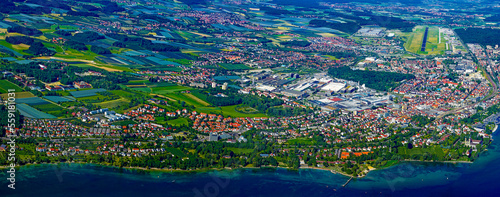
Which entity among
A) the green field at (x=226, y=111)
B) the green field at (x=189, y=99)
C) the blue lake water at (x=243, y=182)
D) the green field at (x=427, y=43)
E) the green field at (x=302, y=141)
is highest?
the green field at (x=427, y=43)

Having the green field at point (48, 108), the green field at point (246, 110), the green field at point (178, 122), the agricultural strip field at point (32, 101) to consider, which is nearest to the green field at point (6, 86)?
the agricultural strip field at point (32, 101)

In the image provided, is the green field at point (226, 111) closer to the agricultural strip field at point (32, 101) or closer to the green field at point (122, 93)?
the green field at point (122, 93)

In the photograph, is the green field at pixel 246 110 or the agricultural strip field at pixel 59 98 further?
the green field at pixel 246 110

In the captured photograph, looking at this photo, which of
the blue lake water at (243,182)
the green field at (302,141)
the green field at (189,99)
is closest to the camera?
the blue lake water at (243,182)

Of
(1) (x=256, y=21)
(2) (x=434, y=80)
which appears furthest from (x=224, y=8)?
(2) (x=434, y=80)

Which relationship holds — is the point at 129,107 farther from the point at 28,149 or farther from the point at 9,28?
the point at 9,28

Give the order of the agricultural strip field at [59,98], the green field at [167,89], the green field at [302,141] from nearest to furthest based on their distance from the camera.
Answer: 1. the green field at [302,141]
2. the agricultural strip field at [59,98]
3. the green field at [167,89]
